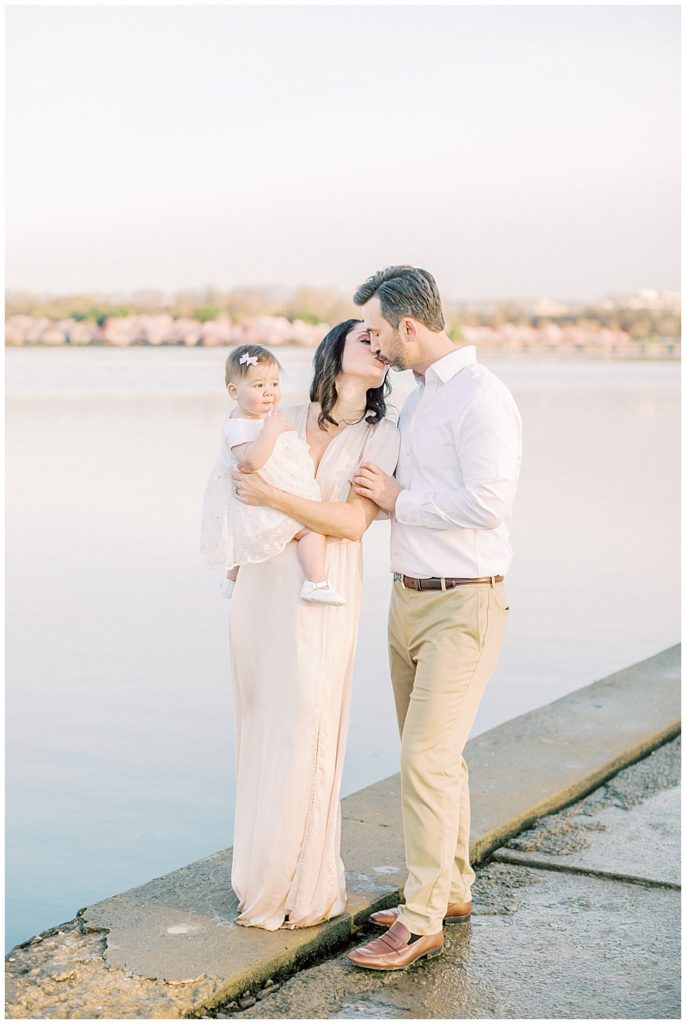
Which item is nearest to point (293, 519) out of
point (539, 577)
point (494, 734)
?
point (494, 734)

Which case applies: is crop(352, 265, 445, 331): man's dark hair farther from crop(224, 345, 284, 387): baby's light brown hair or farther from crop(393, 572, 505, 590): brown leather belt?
crop(393, 572, 505, 590): brown leather belt

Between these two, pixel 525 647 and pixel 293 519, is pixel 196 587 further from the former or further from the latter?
pixel 293 519

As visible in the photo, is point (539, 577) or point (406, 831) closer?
Answer: point (406, 831)

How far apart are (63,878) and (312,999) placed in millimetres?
2097

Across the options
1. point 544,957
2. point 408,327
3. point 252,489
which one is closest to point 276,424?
point 252,489

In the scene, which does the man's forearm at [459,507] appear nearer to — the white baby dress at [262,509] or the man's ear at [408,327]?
the white baby dress at [262,509]

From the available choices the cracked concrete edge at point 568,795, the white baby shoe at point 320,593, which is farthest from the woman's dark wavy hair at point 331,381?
the cracked concrete edge at point 568,795

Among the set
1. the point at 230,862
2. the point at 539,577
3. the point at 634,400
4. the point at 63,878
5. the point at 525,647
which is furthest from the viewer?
the point at 634,400

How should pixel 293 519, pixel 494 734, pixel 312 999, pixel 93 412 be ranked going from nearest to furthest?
1. pixel 312 999
2. pixel 293 519
3. pixel 494 734
4. pixel 93 412

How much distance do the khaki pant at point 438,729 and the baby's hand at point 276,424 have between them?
0.54m

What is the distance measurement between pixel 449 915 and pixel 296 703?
75 centimetres

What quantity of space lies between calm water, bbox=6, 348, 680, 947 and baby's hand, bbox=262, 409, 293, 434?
0.47 ft

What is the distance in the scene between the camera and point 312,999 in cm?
325

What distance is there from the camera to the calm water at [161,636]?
5500 millimetres
